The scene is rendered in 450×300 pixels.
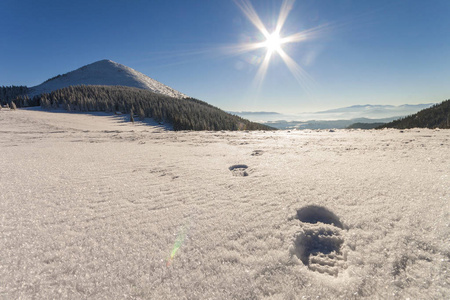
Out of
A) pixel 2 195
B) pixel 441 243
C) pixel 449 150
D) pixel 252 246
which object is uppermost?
pixel 449 150

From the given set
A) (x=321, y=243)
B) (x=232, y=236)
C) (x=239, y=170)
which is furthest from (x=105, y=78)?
(x=321, y=243)

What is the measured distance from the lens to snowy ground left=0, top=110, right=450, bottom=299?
1273 millimetres

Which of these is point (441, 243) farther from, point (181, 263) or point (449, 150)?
point (449, 150)

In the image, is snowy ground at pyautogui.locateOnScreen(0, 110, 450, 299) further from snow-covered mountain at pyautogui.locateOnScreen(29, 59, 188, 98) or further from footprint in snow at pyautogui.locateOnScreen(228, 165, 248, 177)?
snow-covered mountain at pyautogui.locateOnScreen(29, 59, 188, 98)

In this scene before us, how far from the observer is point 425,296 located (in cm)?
114

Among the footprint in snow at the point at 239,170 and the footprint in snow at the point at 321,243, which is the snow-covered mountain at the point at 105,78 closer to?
the footprint in snow at the point at 239,170

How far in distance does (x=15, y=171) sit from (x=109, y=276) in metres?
4.10

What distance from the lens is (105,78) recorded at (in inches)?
5148

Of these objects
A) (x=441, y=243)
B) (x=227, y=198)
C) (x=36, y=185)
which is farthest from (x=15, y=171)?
(x=441, y=243)

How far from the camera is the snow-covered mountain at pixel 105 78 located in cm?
12281

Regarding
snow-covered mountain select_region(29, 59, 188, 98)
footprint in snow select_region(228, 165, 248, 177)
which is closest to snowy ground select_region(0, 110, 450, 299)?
footprint in snow select_region(228, 165, 248, 177)

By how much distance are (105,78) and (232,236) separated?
541 feet

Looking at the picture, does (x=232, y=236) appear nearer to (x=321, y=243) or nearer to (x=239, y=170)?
(x=321, y=243)

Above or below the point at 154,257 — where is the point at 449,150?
above
